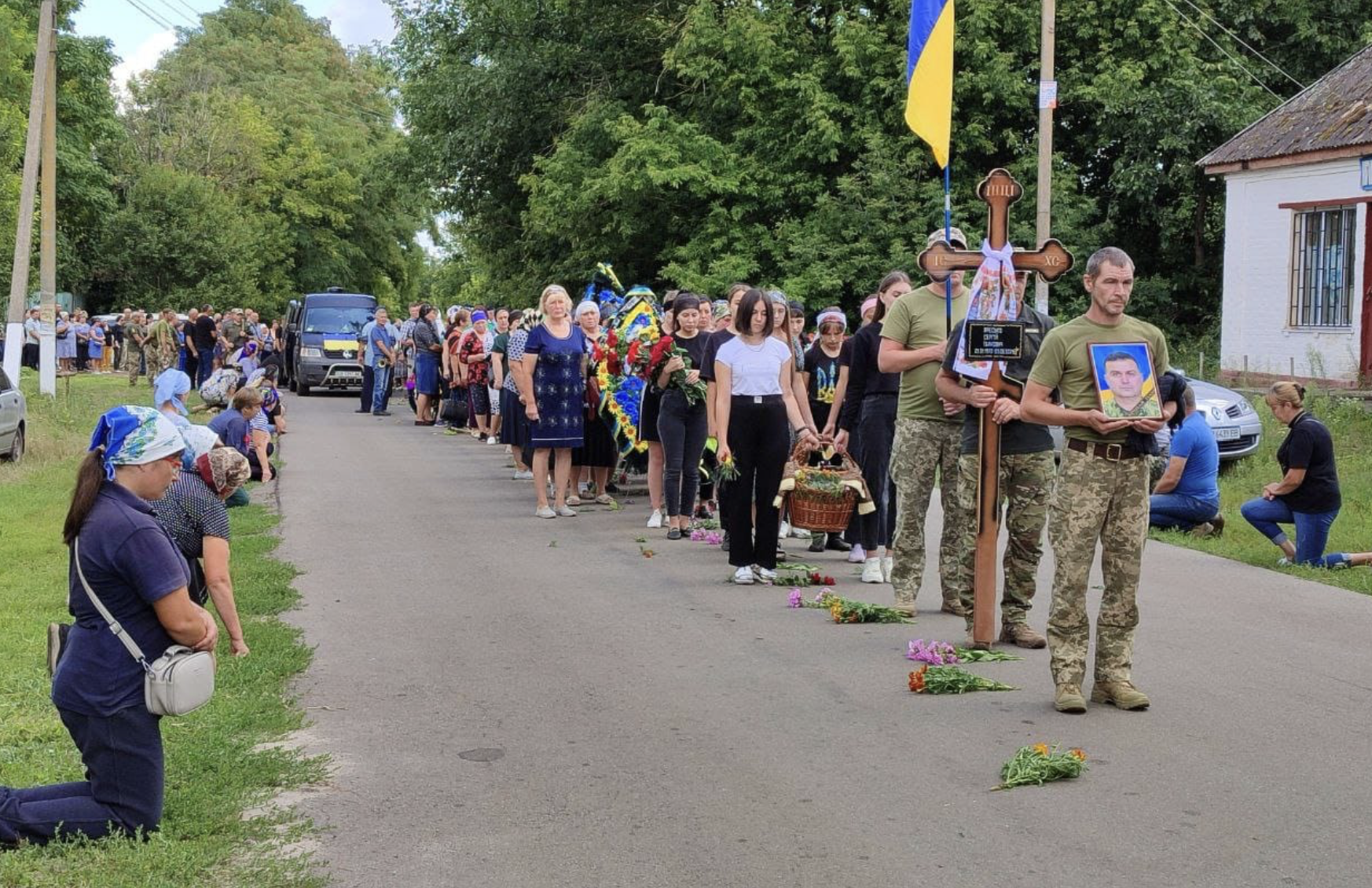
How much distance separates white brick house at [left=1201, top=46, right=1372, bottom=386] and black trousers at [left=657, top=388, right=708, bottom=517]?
12.9 metres

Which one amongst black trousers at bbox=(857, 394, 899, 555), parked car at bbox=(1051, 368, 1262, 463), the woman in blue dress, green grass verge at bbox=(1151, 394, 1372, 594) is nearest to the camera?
black trousers at bbox=(857, 394, 899, 555)

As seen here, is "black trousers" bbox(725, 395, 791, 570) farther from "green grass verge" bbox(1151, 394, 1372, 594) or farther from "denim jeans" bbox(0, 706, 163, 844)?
"denim jeans" bbox(0, 706, 163, 844)

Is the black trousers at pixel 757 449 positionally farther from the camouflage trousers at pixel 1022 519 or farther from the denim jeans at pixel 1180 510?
the denim jeans at pixel 1180 510

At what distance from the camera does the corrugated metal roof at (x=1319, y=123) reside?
22797mm

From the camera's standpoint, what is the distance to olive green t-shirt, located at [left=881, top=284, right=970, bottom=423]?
9.05m

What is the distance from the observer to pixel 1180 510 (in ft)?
44.6

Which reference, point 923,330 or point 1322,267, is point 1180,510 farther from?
point 1322,267

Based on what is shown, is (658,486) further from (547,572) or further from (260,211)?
(260,211)

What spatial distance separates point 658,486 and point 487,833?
845cm

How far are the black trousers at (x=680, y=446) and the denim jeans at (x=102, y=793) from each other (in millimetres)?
7879

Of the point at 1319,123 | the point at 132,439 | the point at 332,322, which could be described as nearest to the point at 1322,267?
the point at 1319,123

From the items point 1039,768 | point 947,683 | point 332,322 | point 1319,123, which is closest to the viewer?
point 1039,768

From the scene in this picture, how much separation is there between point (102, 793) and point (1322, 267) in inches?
864

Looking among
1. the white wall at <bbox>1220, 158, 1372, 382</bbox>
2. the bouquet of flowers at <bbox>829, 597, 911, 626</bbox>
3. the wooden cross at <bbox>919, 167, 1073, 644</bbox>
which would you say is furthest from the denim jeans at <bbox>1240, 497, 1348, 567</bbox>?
the white wall at <bbox>1220, 158, 1372, 382</bbox>
